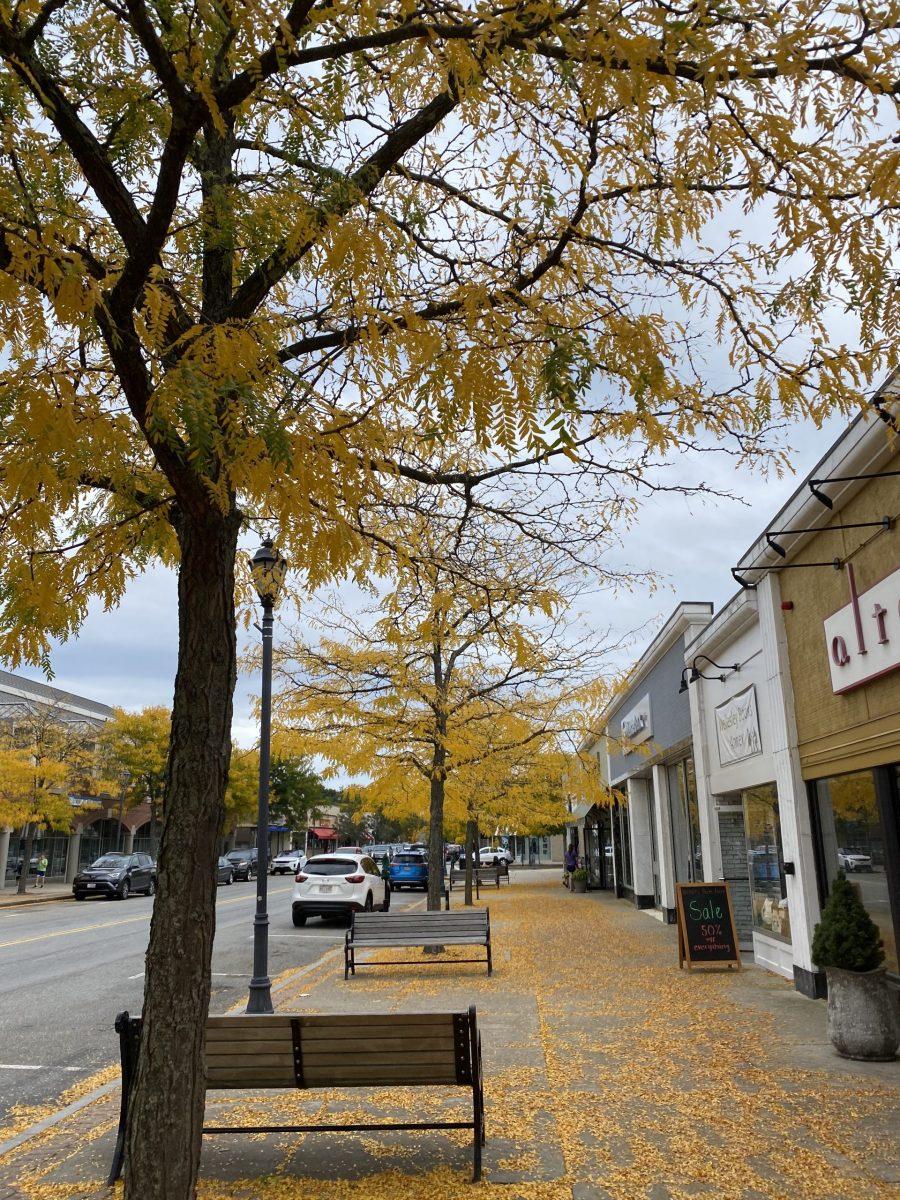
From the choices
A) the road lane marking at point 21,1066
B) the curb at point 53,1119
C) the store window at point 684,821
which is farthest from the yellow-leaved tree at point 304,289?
the store window at point 684,821

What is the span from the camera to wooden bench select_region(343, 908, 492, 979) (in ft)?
40.0

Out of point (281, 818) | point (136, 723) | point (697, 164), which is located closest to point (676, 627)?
point (697, 164)

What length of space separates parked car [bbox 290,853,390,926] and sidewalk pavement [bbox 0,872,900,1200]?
10964mm

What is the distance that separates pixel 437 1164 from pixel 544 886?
110 ft

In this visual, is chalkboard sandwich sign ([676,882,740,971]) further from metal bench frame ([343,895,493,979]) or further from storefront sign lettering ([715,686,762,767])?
metal bench frame ([343,895,493,979])

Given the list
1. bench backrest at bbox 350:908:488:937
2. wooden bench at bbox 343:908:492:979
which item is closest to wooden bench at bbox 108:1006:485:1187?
wooden bench at bbox 343:908:492:979

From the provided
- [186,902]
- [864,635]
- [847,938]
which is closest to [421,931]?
[847,938]

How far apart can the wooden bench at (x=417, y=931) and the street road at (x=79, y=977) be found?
167 centimetres

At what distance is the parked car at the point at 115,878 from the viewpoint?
3197 centimetres

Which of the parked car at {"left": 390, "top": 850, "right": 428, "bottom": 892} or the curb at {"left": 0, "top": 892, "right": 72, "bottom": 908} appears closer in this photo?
the curb at {"left": 0, "top": 892, "right": 72, "bottom": 908}

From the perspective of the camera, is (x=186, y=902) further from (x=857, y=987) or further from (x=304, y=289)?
(x=857, y=987)

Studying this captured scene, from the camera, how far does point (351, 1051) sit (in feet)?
17.9

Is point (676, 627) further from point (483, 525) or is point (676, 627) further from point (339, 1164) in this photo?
point (339, 1164)

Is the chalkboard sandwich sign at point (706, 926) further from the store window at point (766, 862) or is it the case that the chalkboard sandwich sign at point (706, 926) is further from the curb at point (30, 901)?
the curb at point (30, 901)
